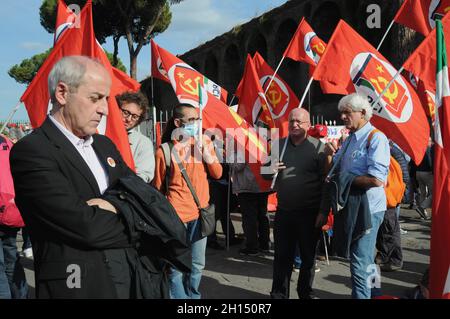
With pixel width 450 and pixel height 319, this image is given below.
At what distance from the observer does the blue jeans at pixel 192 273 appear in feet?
11.3

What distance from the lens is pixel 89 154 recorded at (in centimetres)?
187

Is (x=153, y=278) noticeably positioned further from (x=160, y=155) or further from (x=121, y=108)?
(x=121, y=108)

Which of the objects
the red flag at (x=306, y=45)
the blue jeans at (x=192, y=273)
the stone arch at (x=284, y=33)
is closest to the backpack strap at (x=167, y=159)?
the blue jeans at (x=192, y=273)

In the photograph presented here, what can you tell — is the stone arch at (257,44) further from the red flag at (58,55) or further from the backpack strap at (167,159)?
the backpack strap at (167,159)

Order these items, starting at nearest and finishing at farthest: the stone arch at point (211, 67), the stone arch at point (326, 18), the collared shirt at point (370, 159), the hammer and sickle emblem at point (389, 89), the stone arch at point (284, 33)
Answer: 1. the collared shirt at point (370, 159)
2. the hammer and sickle emblem at point (389, 89)
3. the stone arch at point (326, 18)
4. the stone arch at point (284, 33)
5. the stone arch at point (211, 67)

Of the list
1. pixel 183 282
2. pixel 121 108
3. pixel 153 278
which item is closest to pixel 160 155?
pixel 121 108

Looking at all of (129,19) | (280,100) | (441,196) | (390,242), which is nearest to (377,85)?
(390,242)

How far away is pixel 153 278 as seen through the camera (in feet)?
6.13

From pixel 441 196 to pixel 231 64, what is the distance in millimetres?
24837

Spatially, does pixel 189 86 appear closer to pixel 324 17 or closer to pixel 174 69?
pixel 174 69

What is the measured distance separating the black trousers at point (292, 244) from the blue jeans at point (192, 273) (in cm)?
75

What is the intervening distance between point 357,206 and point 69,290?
234 cm

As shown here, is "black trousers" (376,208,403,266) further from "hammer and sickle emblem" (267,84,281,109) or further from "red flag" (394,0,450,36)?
"hammer and sickle emblem" (267,84,281,109)

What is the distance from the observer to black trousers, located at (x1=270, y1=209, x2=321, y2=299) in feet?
12.6
